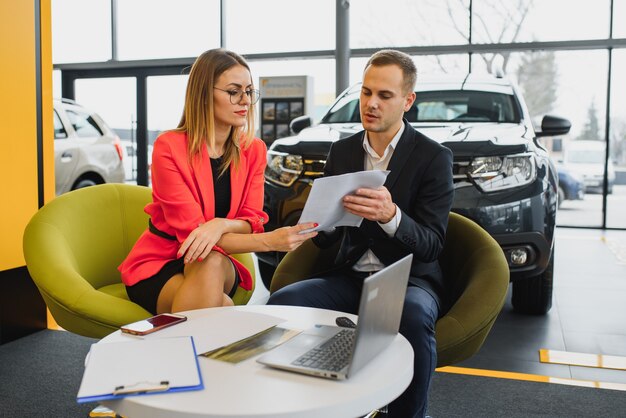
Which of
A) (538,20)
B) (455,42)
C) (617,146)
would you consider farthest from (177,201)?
(617,146)

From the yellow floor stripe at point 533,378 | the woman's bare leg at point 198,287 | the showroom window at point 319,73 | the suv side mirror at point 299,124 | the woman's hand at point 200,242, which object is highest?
the showroom window at point 319,73

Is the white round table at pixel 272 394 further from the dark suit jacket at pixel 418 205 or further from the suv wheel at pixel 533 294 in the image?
the suv wheel at pixel 533 294

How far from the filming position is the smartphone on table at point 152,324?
1633mm

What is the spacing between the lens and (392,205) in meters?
2.02

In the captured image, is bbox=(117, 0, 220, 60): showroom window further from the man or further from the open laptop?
the open laptop

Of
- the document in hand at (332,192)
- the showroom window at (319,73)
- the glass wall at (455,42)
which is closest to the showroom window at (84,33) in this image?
the glass wall at (455,42)

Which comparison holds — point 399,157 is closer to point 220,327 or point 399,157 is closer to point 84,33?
point 220,327

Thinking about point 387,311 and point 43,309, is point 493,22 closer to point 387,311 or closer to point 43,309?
→ point 43,309

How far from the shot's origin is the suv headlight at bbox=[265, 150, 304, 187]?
10.9ft

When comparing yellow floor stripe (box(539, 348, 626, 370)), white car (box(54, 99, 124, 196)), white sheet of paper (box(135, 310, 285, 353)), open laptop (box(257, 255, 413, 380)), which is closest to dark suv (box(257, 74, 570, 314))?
yellow floor stripe (box(539, 348, 626, 370))

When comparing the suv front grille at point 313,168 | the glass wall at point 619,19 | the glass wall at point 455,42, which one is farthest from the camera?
the glass wall at point 455,42

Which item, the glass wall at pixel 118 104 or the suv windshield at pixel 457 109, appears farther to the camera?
the glass wall at pixel 118 104

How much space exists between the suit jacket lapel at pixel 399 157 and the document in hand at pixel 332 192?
32 cm

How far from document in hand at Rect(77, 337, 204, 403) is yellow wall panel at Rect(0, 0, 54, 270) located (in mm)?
2178
